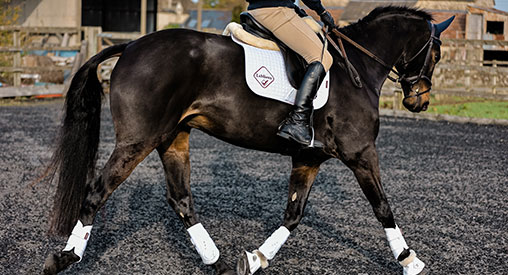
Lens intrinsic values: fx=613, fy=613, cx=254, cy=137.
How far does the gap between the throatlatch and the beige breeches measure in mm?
1957

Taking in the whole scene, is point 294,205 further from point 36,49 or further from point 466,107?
point 466,107

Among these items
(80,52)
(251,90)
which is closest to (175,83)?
(251,90)

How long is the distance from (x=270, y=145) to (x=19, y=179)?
4.26 m

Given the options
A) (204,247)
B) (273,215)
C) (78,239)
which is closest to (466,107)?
(273,215)

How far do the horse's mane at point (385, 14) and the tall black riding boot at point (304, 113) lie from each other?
0.90 m

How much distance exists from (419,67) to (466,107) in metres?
14.8

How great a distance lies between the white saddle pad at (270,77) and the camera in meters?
4.43

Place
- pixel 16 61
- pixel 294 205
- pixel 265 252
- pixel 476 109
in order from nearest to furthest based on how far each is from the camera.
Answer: pixel 265 252
pixel 294 205
pixel 16 61
pixel 476 109

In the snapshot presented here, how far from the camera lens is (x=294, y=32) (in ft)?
15.0

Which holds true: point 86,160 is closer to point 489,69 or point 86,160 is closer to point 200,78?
point 200,78

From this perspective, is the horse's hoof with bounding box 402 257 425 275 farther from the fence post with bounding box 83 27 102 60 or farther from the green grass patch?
the fence post with bounding box 83 27 102 60

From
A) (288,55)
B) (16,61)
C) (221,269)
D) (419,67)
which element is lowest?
(16,61)

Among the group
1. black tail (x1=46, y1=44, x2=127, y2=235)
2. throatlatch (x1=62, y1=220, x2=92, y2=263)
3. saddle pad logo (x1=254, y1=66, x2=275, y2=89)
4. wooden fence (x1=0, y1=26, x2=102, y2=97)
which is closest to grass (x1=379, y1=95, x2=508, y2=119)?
wooden fence (x1=0, y1=26, x2=102, y2=97)

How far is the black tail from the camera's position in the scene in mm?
4176
